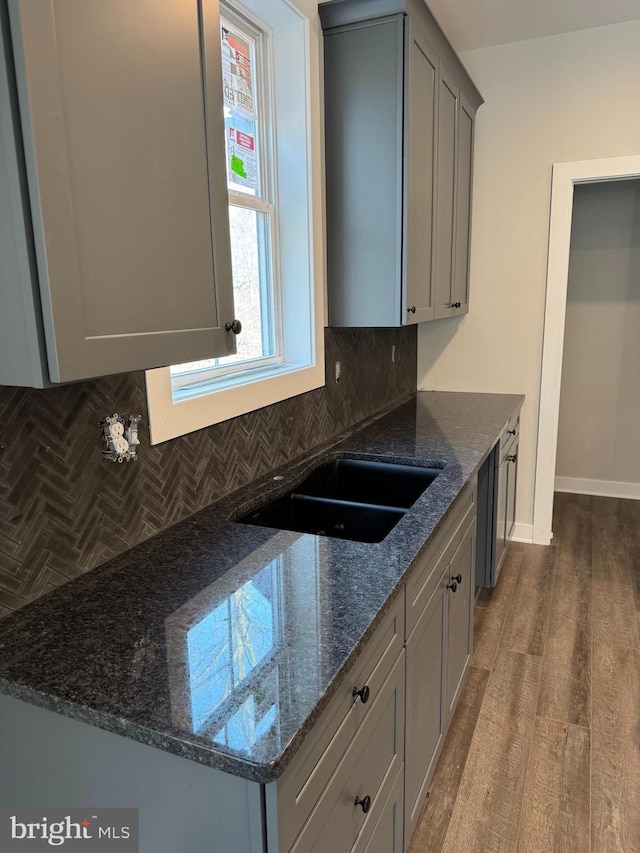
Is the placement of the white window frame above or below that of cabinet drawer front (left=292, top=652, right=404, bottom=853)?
above

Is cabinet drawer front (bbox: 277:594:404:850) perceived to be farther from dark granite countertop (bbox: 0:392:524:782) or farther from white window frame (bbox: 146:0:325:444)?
white window frame (bbox: 146:0:325:444)

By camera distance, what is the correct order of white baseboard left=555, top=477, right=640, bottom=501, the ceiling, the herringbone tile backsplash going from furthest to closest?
white baseboard left=555, top=477, right=640, bottom=501
the ceiling
the herringbone tile backsplash

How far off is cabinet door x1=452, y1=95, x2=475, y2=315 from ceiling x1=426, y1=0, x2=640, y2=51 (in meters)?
0.37

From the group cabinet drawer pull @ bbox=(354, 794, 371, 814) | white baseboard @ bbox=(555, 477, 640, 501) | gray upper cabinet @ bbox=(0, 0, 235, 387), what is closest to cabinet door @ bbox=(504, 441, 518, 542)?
white baseboard @ bbox=(555, 477, 640, 501)

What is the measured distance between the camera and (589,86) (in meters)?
3.10

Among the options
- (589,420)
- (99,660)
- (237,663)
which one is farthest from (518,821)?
(589,420)

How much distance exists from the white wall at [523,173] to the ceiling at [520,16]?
0.08 m

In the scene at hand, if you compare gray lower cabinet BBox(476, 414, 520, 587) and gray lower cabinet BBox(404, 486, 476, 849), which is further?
gray lower cabinet BBox(476, 414, 520, 587)

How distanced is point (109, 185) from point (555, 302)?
9.85 feet

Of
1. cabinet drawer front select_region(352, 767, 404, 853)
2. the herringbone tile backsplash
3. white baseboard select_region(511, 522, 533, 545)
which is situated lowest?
white baseboard select_region(511, 522, 533, 545)

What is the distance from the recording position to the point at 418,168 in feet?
7.72

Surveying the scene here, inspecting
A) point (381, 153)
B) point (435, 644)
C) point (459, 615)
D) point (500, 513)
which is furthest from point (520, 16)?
point (435, 644)

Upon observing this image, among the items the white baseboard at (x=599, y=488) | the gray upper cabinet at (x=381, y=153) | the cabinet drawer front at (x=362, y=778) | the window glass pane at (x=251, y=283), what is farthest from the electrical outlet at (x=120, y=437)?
the white baseboard at (x=599, y=488)

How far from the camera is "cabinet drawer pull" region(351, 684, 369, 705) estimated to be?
105 cm
